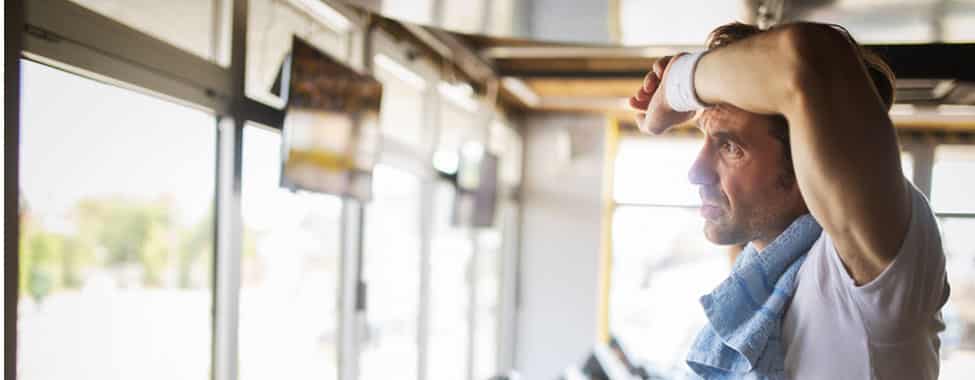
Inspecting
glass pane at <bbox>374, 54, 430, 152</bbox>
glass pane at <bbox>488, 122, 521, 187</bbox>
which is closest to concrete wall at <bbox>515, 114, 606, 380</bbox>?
glass pane at <bbox>488, 122, 521, 187</bbox>

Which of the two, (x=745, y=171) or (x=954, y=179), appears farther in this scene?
(x=954, y=179)

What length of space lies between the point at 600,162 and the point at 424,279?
129 inches

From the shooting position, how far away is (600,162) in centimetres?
769

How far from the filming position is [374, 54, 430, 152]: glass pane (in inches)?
162

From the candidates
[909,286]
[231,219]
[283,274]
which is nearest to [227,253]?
[231,219]

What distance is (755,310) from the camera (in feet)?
2.61

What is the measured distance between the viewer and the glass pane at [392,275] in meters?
4.16

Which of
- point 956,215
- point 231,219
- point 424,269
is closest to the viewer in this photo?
point 956,215

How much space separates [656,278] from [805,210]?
712cm

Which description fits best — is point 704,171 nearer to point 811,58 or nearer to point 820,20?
point 811,58

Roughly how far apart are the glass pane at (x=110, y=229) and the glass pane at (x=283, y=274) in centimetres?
23

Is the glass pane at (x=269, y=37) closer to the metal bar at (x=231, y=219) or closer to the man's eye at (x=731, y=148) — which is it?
the metal bar at (x=231, y=219)

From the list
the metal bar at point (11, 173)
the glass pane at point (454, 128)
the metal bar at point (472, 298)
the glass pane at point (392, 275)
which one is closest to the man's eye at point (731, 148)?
the metal bar at point (11, 173)

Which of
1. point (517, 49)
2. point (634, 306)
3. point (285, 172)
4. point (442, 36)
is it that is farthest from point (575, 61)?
point (285, 172)
